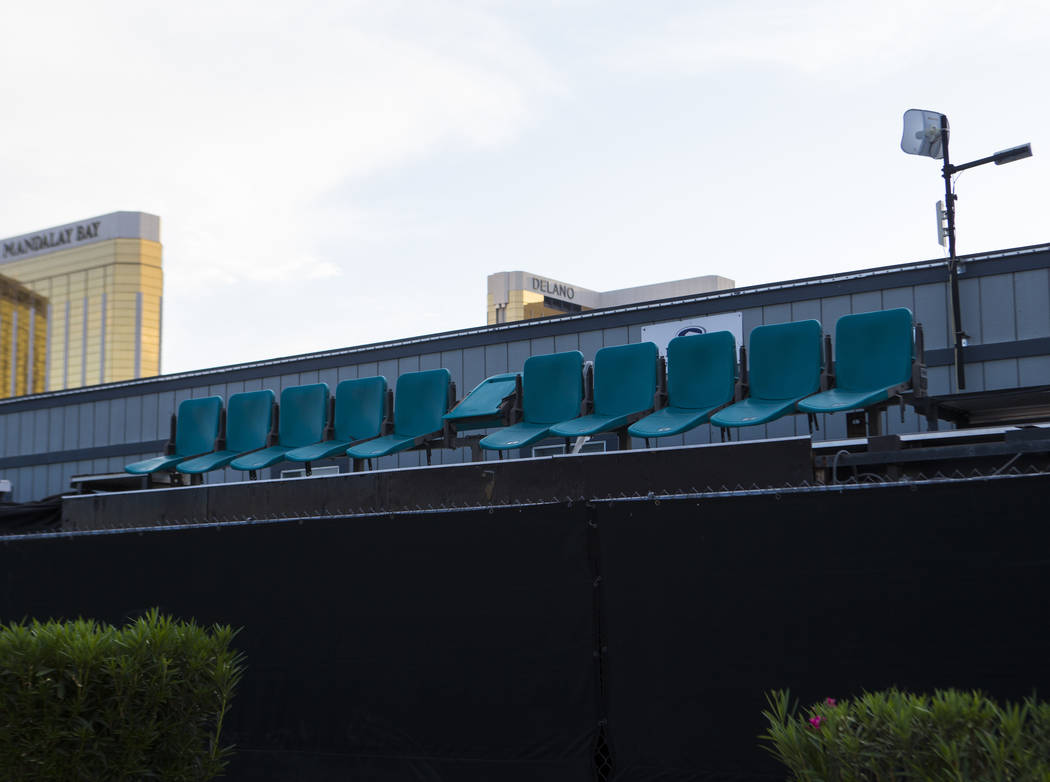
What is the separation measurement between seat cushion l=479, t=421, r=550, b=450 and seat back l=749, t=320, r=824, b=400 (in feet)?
7.91

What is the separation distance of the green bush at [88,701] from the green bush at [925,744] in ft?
10.1

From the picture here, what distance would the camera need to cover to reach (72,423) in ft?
78.8

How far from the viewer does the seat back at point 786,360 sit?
1205cm

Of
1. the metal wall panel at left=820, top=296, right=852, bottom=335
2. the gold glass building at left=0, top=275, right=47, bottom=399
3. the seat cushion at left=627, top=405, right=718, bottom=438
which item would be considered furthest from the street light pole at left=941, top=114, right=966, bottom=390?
the gold glass building at left=0, top=275, right=47, bottom=399

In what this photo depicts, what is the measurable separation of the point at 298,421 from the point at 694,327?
6.08 meters

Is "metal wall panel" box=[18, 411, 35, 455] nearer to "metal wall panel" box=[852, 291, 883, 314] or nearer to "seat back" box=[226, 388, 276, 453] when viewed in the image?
"seat back" box=[226, 388, 276, 453]

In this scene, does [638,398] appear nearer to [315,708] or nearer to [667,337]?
[667,337]

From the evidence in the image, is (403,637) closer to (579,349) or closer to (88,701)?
(88,701)

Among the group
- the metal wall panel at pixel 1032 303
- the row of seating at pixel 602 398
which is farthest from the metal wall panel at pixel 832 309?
the row of seating at pixel 602 398

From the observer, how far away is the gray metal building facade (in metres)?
14.8

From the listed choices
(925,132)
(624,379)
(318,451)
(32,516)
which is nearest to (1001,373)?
(925,132)

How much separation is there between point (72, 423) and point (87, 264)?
523 feet

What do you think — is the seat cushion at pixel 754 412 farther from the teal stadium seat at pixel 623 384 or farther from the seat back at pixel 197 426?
the seat back at pixel 197 426

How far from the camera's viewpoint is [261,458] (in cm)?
1458
